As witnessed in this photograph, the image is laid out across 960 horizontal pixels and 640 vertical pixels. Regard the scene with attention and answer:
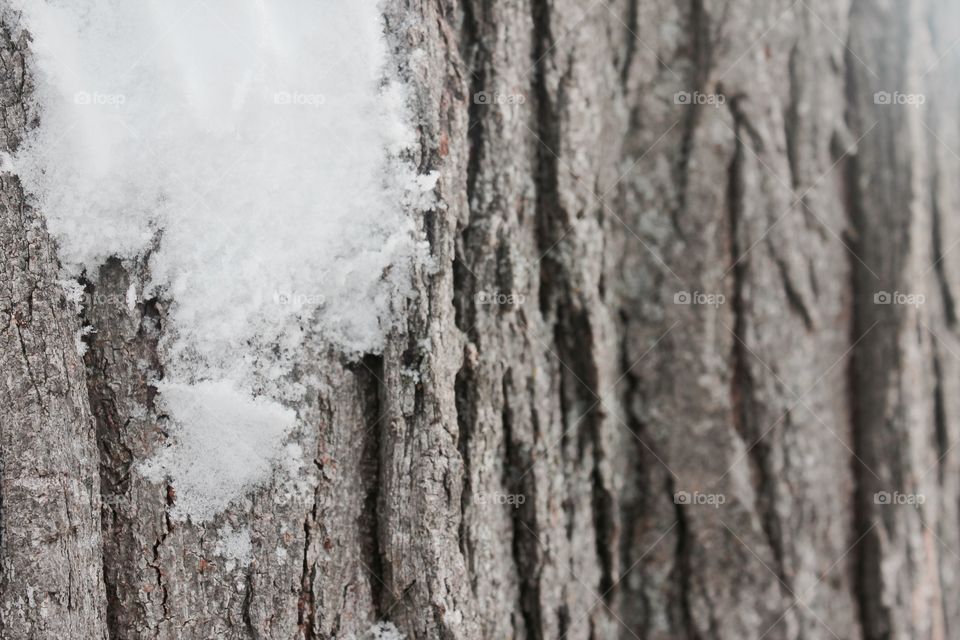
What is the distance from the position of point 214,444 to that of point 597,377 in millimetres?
666

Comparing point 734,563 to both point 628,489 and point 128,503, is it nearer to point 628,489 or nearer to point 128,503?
point 628,489

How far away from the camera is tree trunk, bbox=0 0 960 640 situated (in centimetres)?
95

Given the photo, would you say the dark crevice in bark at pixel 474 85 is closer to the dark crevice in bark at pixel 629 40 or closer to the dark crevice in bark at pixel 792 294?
the dark crevice in bark at pixel 629 40

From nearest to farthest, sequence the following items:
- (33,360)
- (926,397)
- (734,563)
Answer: (33,360), (734,563), (926,397)

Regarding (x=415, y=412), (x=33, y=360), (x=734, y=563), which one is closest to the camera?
(x=33, y=360)

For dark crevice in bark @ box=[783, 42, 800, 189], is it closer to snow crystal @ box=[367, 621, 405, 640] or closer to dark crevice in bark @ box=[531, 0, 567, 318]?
dark crevice in bark @ box=[531, 0, 567, 318]

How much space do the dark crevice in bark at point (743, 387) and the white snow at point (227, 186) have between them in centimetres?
67

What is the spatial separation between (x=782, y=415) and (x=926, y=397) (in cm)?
38

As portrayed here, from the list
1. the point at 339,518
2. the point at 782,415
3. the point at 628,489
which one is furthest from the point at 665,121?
the point at 339,518

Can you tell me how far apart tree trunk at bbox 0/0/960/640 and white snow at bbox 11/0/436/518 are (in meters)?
0.04

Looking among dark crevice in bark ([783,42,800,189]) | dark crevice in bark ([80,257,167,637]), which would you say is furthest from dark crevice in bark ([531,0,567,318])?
dark crevice in bark ([80,257,167,637])

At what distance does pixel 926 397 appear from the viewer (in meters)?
1.45

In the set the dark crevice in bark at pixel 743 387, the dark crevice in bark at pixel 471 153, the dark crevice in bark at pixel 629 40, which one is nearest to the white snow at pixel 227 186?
the dark crevice in bark at pixel 471 153

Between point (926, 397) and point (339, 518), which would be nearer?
point (339, 518)
